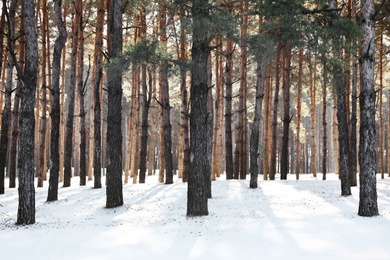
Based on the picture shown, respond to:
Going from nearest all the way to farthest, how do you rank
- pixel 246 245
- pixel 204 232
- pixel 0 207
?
pixel 246 245 → pixel 204 232 → pixel 0 207

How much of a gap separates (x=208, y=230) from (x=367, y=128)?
385 centimetres

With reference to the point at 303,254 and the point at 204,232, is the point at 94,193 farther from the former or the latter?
the point at 303,254

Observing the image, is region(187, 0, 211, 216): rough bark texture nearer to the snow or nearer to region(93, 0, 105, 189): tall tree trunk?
the snow

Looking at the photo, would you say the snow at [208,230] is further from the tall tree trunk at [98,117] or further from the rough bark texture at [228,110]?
the rough bark texture at [228,110]

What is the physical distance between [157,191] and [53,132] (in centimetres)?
372

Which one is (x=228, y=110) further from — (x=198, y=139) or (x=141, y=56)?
(x=141, y=56)

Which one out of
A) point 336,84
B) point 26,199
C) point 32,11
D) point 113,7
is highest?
point 113,7

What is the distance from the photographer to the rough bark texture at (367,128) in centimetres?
697

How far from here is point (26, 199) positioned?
7000 mm

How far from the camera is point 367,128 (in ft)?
23.1

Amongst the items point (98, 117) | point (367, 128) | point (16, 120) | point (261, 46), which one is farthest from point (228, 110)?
point (16, 120)

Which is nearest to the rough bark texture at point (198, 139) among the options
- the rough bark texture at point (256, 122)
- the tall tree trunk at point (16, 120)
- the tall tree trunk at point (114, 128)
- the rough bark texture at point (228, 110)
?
the tall tree trunk at point (114, 128)

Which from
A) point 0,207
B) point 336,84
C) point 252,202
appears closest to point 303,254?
point 252,202

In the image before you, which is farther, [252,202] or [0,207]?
[0,207]
